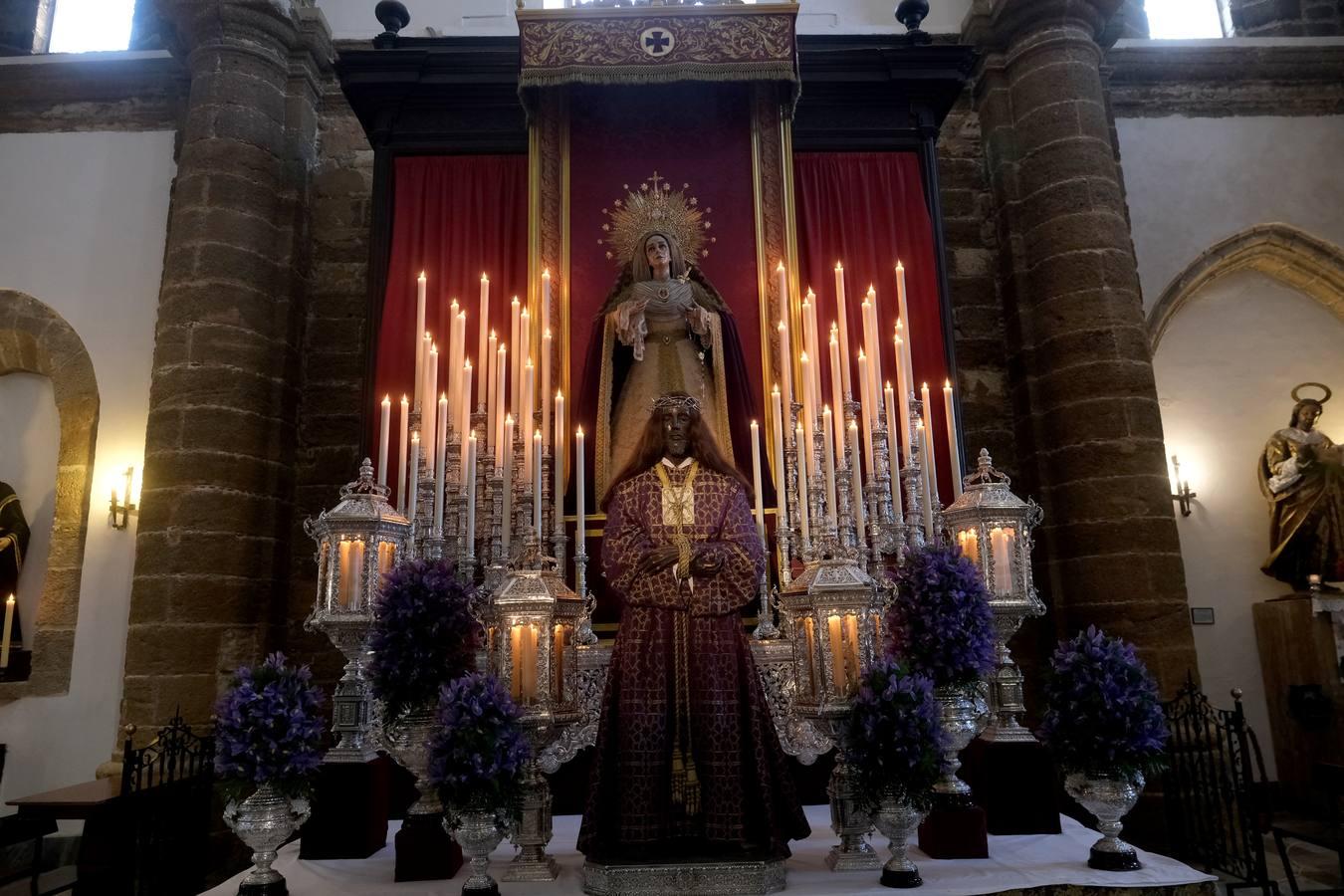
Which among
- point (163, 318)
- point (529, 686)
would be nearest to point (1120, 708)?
point (529, 686)

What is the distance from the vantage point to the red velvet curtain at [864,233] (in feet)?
23.5

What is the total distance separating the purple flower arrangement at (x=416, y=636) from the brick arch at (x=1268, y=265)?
6.96 m

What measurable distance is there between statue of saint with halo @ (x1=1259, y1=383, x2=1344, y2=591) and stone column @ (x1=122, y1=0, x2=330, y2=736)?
8.19 meters

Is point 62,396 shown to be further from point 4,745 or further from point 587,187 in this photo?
point 587,187

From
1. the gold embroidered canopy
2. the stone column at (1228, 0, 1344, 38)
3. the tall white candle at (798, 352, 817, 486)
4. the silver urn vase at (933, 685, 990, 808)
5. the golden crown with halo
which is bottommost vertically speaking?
the silver urn vase at (933, 685, 990, 808)

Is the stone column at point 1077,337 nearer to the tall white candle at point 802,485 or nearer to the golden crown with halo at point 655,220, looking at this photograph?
the golden crown with halo at point 655,220

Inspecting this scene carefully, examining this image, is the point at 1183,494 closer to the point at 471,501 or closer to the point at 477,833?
the point at 471,501

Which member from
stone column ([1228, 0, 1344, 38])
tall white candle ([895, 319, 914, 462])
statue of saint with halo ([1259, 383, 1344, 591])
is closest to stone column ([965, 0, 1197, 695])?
statue of saint with halo ([1259, 383, 1344, 591])

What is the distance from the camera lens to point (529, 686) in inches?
153

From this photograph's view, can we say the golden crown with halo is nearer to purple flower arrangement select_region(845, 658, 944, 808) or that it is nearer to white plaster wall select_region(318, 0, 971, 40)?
white plaster wall select_region(318, 0, 971, 40)

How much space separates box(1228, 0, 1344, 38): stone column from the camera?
924 centimetres

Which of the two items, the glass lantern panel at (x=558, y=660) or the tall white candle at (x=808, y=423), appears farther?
the tall white candle at (x=808, y=423)

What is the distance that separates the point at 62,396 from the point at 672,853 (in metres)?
7.04

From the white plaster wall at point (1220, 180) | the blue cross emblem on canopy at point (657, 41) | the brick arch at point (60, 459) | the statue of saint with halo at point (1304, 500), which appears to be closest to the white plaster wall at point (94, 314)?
the brick arch at point (60, 459)
